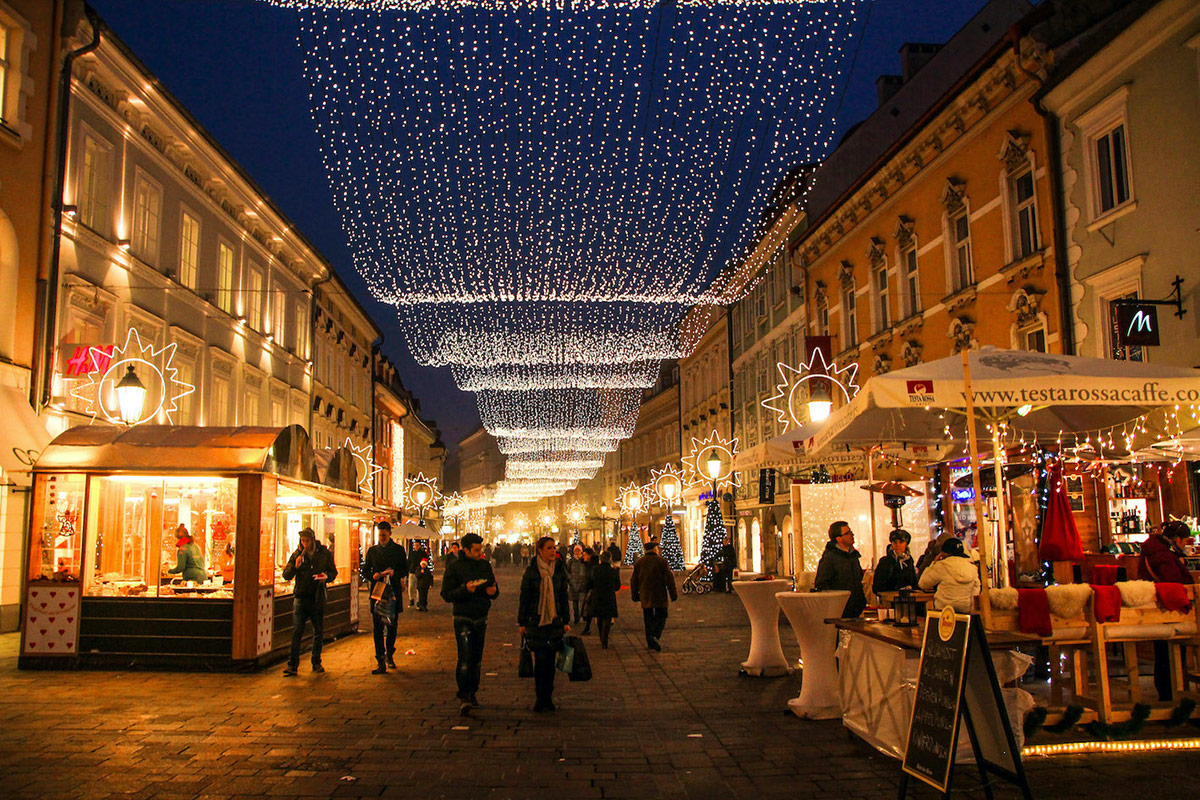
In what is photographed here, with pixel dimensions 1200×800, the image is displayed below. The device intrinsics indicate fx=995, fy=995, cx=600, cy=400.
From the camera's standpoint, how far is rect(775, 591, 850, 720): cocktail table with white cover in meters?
9.41

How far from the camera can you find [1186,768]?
7199 millimetres

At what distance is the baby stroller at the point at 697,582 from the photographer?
30.7m

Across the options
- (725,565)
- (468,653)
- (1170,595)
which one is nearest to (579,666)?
(468,653)

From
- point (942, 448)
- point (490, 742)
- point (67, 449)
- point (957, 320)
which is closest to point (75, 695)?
point (67, 449)

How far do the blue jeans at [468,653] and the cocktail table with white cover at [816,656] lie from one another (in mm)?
3141

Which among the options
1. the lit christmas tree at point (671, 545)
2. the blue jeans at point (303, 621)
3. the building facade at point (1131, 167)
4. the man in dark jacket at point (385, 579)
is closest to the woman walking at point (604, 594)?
the man in dark jacket at point (385, 579)

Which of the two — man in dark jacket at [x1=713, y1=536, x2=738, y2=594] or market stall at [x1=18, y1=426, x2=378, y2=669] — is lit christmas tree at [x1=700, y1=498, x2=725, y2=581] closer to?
man in dark jacket at [x1=713, y1=536, x2=738, y2=594]

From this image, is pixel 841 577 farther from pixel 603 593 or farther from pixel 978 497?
pixel 603 593

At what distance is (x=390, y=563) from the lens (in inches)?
557

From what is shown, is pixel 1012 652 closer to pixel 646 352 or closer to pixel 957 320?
pixel 957 320

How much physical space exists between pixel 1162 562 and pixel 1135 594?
1.58 meters

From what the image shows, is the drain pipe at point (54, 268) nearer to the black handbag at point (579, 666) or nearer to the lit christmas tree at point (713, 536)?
the black handbag at point (579, 666)

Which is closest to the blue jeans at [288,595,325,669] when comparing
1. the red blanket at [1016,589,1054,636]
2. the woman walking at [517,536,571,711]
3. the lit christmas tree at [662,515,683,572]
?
the woman walking at [517,536,571,711]

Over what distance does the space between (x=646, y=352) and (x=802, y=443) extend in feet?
44.1
